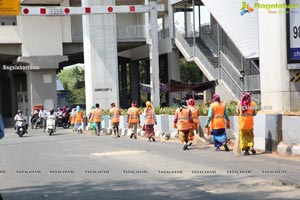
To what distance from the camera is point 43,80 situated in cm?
4434

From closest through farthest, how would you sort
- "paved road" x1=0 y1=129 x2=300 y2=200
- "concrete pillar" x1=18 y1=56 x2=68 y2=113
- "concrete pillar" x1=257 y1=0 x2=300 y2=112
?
"paved road" x1=0 y1=129 x2=300 y2=200
"concrete pillar" x1=257 y1=0 x2=300 y2=112
"concrete pillar" x1=18 y1=56 x2=68 y2=113

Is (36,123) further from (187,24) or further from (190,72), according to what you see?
(190,72)

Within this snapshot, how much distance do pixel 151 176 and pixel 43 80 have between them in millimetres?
34882

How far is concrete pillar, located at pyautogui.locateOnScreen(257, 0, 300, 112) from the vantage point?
1587 centimetres

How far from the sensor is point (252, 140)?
1411cm

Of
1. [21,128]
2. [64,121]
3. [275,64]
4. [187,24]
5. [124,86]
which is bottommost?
[64,121]

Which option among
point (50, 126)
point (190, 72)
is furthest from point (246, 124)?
point (190, 72)

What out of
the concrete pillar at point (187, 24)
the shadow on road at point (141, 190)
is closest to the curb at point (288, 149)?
the shadow on road at point (141, 190)

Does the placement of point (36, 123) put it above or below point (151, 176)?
below

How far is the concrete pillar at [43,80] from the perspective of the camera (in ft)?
142

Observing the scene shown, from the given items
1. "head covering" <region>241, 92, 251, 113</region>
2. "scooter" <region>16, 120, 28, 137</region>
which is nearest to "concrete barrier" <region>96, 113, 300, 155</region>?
"head covering" <region>241, 92, 251, 113</region>

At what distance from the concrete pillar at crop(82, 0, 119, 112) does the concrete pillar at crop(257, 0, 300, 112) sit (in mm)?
22611

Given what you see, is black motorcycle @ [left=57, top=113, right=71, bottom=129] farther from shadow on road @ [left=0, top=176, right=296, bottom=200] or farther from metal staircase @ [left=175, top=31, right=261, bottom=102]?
shadow on road @ [left=0, top=176, right=296, bottom=200]

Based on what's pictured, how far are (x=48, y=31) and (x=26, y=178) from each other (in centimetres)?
3432
